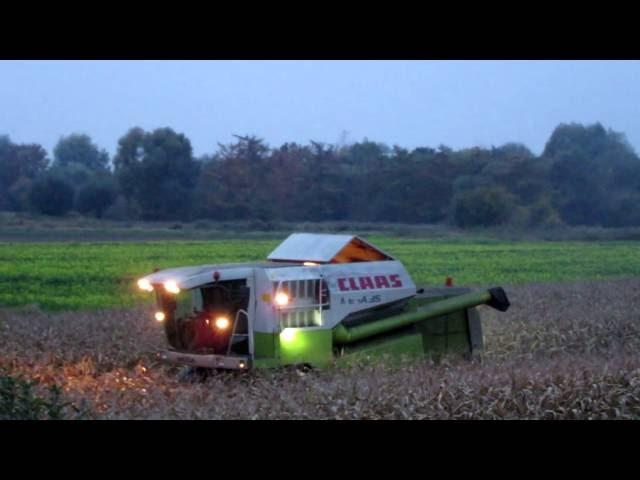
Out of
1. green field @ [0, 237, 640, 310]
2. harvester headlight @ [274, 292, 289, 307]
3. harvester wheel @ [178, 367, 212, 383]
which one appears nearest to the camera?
harvester headlight @ [274, 292, 289, 307]

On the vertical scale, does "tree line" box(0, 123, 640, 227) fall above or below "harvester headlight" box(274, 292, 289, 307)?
above

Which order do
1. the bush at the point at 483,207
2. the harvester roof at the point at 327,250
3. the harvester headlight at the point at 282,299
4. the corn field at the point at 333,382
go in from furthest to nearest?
the bush at the point at 483,207, the harvester roof at the point at 327,250, the harvester headlight at the point at 282,299, the corn field at the point at 333,382

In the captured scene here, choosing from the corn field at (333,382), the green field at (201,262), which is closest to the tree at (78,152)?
the green field at (201,262)

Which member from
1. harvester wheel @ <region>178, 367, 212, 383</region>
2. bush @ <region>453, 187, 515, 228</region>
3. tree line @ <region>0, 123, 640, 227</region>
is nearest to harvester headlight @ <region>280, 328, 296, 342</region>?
harvester wheel @ <region>178, 367, 212, 383</region>

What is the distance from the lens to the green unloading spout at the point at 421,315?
29.4 feet

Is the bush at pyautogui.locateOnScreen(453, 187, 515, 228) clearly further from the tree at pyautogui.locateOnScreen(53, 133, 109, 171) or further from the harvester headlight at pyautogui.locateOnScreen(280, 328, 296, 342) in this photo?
the harvester headlight at pyautogui.locateOnScreen(280, 328, 296, 342)

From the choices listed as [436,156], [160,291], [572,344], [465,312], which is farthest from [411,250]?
[160,291]

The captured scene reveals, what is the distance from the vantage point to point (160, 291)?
8984mm

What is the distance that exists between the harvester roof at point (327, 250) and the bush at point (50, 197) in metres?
17.1

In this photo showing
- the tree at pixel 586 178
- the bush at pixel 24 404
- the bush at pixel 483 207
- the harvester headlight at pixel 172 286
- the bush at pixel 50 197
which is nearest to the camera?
the bush at pixel 24 404

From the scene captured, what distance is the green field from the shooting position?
1708 cm

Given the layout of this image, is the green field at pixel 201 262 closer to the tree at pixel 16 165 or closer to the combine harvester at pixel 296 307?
the tree at pixel 16 165

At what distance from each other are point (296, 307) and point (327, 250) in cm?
80

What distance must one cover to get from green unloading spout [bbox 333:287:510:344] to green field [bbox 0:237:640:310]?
7.00m
